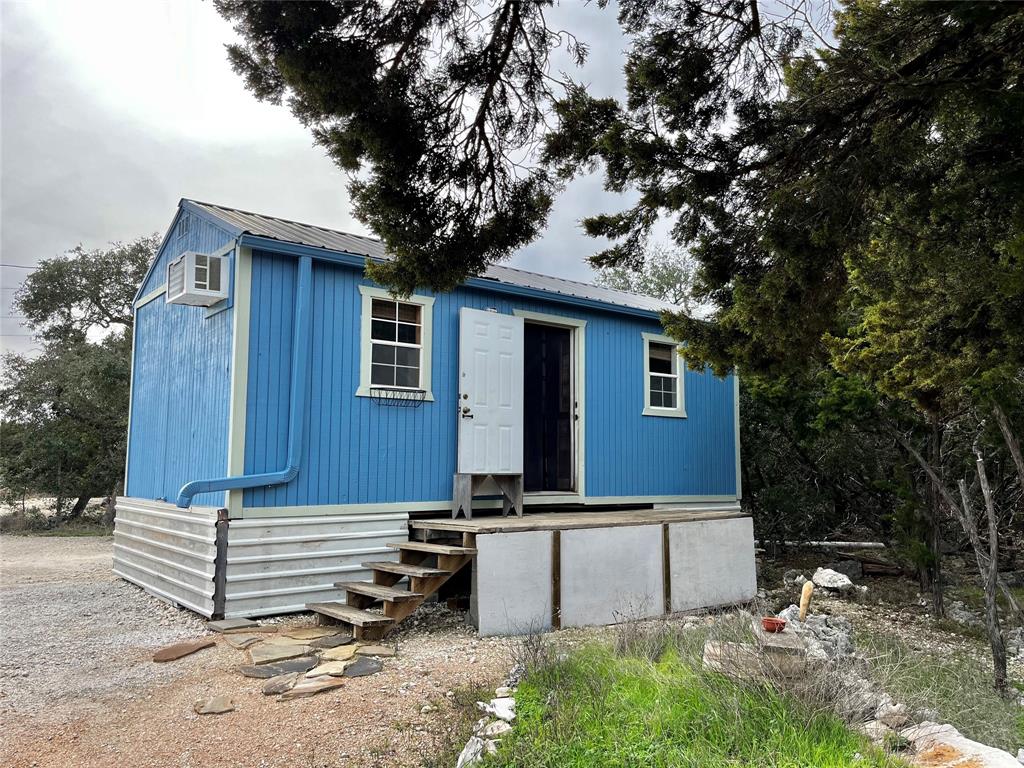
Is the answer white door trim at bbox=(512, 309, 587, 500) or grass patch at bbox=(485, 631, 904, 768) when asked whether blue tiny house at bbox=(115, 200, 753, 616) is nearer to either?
white door trim at bbox=(512, 309, 587, 500)

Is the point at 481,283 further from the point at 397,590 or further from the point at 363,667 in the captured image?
the point at 363,667

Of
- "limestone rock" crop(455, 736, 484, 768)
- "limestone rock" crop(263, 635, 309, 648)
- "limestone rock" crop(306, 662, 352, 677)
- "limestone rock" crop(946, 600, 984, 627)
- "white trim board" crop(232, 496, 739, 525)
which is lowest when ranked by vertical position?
"limestone rock" crop(946, 600, 984, 627)

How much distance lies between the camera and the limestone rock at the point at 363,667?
Answer: 452 cm

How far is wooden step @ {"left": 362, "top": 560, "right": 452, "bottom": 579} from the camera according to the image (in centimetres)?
573

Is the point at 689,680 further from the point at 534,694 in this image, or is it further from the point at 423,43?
the point at 423,43

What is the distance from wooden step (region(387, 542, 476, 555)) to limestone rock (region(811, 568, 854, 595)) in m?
4.78

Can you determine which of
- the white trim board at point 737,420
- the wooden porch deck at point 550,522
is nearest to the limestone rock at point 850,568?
the white trim board at point 737,420

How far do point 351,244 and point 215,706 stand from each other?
4.82 m

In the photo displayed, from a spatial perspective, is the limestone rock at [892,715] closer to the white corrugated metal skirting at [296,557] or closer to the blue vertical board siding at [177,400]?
the white corrugated metal skirting at [296,557]

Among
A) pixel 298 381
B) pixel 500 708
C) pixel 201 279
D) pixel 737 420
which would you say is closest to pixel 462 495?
pixel 298 381

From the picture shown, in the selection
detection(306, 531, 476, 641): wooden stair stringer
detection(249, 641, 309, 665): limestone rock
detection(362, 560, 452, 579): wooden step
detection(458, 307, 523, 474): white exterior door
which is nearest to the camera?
detection(249, 641, 309, 665): limestone rock

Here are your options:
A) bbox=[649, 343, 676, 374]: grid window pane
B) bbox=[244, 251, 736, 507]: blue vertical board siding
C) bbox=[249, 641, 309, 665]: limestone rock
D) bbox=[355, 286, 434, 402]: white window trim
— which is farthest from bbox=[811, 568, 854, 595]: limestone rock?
bbox=[249, 641, 309, 665]: limestone rock

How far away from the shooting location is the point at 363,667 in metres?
4.64

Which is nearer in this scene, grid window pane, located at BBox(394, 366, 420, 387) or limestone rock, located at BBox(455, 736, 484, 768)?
limestone rock, located at BBox(455, 736, 484, 768)
